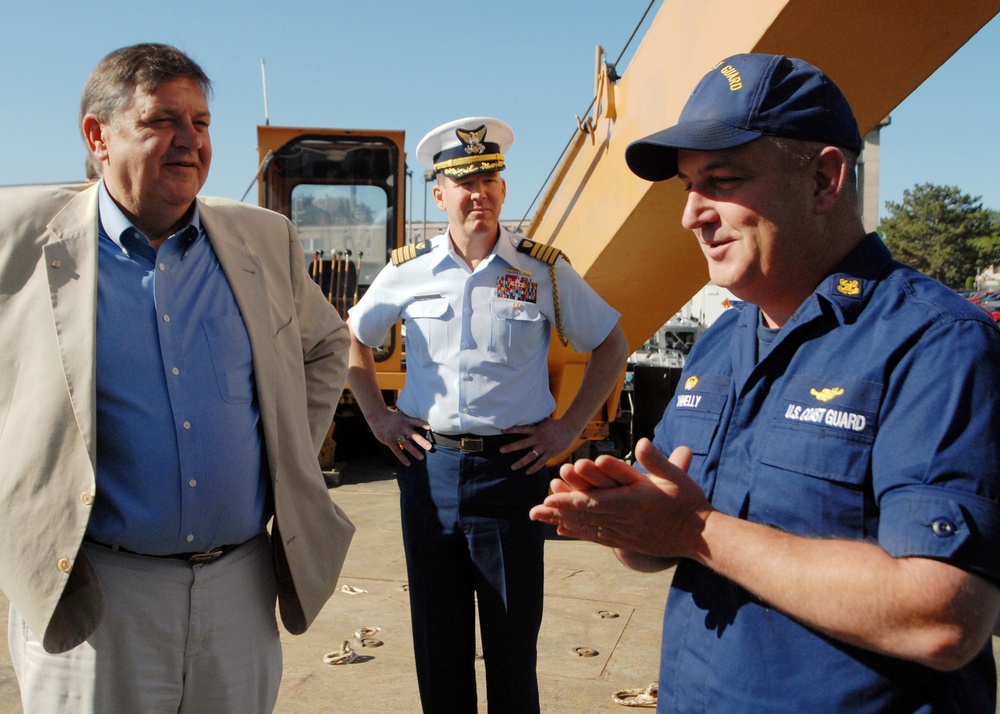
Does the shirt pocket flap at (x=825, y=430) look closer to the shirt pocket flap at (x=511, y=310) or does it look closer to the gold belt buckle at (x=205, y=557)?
the gold belt buckle at (x=205, y=557)

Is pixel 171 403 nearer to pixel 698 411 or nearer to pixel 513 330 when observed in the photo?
pixel 698 411

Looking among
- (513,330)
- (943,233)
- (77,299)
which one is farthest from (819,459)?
(943,233)

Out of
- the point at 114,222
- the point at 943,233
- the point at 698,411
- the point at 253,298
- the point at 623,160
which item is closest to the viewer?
the point at 698,411

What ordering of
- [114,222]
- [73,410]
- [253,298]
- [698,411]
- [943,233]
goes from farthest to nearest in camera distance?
[943,233] → [253,298] → [114,222] → [73,410] → [698,411]

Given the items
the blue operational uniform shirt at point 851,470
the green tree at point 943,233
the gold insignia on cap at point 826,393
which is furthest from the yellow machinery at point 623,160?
the green tree at point 943,233

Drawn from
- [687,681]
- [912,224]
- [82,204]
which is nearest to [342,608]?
[82,204]

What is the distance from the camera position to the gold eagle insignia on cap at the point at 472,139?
10.9 ft

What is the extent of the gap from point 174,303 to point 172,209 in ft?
0.81

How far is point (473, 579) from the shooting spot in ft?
9.71

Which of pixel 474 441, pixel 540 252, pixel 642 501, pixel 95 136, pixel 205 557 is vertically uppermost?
pixel 95 136

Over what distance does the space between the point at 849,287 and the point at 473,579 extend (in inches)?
75.7

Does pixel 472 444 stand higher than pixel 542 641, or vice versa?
pixel 472 444

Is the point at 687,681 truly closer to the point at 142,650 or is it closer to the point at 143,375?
the point at 142,650

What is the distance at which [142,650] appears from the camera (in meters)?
1.94
